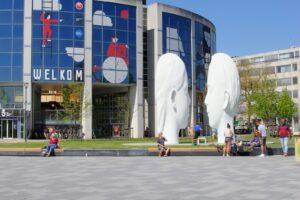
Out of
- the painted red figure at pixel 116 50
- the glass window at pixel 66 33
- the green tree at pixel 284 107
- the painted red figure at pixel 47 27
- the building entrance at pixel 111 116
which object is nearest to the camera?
the painted red figure at pixel 47 27

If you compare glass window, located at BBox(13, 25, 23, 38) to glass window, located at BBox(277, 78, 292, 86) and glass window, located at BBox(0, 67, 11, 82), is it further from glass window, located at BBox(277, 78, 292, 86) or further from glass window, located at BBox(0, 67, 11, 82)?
glass window, located at BBox(277, 78, 292, 86)

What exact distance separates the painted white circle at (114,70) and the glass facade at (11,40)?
10.3 m

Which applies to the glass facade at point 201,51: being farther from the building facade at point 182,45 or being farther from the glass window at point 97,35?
the glass window at point 97,35

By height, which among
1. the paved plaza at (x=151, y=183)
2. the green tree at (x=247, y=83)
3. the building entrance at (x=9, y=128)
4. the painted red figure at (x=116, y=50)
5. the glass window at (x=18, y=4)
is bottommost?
the paved plaza at (x=151, y=183)

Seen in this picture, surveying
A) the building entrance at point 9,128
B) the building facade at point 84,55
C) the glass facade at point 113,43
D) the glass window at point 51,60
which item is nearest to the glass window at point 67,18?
the building facade at point 84,55

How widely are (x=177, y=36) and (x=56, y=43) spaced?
18137 millimetres

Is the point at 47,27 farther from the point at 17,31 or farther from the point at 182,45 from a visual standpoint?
the point at 182,45

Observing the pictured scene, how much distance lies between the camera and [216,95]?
1178 inches

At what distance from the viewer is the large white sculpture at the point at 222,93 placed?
29922 millimetres

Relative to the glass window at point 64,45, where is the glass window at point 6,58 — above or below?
below

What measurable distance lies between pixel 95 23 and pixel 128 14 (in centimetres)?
494

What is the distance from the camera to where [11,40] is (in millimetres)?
58844

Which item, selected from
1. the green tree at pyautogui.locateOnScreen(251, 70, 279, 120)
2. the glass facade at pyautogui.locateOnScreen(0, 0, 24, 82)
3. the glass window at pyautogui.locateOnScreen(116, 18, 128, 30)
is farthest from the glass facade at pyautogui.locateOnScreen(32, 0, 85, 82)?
the green tree at pyautogui.locateOnScreen(251, 70, 279, 120)

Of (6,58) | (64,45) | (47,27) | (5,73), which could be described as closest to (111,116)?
(64,45)
